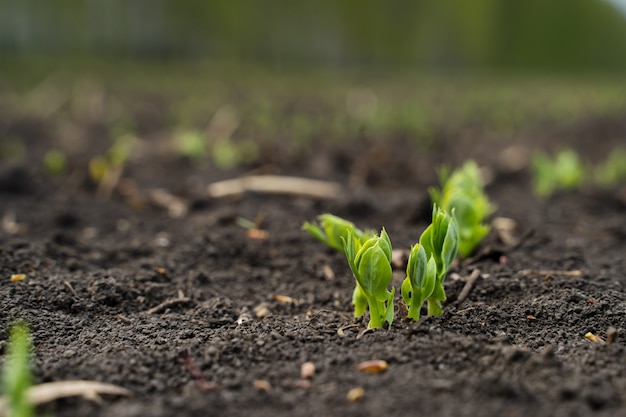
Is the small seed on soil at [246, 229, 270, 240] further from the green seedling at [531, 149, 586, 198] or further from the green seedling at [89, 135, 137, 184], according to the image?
the green seedling at [531, 149, 586, 198]

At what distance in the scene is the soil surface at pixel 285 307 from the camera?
1.34m

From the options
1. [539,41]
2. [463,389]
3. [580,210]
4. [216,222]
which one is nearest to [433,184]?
[580,210]

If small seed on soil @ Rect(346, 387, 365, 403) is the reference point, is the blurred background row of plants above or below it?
above

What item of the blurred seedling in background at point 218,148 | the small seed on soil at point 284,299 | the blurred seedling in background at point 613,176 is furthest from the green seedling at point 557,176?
the small seed on soil at point 284,299

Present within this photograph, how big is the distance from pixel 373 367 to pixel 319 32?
60.8ft

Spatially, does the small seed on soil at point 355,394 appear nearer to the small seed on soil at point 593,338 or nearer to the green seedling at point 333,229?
the green seedling at point 333,229

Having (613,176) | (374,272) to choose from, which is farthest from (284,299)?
(613,176)

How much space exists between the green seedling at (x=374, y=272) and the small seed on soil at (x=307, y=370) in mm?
276

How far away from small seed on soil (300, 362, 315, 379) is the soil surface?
15 mm

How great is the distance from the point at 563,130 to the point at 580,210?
3813 millimetres

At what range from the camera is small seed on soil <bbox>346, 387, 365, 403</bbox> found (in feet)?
4.33

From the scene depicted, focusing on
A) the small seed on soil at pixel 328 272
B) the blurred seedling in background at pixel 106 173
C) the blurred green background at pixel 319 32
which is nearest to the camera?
the small seed on soil at pixel 328 272

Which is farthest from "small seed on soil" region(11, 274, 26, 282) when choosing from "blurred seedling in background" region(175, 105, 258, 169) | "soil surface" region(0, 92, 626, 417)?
"blurred seedling in background" region(175, 105, 258, 169)

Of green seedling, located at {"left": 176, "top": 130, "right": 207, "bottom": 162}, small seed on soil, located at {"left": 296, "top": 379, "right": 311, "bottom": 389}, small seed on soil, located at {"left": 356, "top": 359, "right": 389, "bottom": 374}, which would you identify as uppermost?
green seedling, located at {"left": 176, "top": 130, "right": 207, "bottom": 162}
